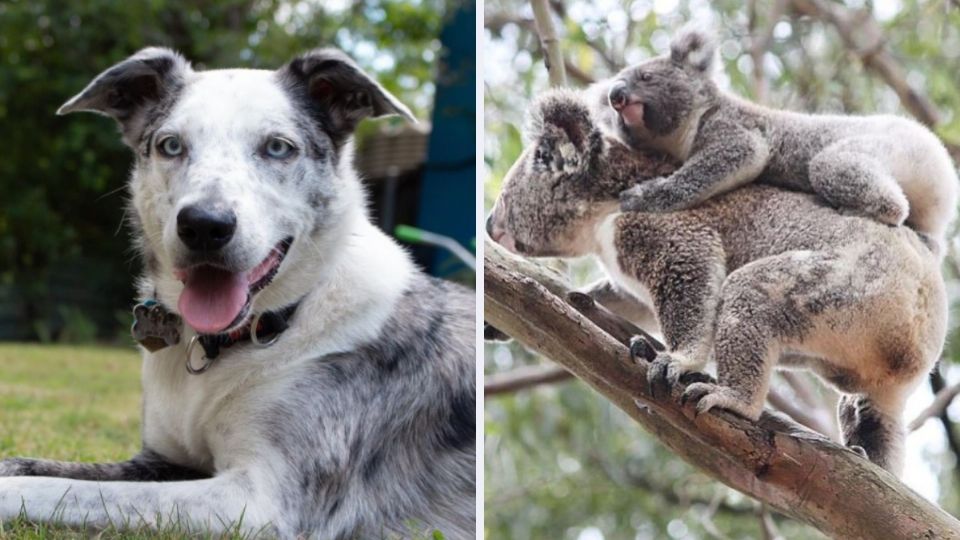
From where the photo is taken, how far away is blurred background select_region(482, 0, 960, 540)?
6.22 ft

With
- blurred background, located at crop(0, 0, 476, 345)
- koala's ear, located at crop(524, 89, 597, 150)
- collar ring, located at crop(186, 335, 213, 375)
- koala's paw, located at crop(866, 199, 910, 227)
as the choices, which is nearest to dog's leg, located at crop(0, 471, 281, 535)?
collar ring, located at crop(186, 335, 213, 375)

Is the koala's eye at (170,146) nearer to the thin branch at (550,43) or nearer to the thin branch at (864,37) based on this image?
the thin branch at (550,43)

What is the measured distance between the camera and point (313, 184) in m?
1.99

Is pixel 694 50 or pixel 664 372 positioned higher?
pixel 694 50

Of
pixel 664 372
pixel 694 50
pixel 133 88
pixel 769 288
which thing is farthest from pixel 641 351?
pixel 133 88

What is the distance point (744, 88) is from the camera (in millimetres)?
1971

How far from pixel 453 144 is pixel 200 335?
352 centimetres

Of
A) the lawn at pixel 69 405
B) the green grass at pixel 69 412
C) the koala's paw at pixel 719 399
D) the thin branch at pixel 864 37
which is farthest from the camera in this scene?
the lawn at pixel 69 405

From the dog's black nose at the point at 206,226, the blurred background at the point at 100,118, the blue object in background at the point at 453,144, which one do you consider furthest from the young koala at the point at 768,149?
→ the blurred background at the point at 100,118

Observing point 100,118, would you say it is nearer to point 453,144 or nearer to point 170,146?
point 453,144

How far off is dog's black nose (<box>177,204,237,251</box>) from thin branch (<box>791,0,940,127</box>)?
1118 millimetres

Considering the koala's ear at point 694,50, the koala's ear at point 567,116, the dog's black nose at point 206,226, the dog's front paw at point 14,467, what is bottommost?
the dog's front paw at point 14,467

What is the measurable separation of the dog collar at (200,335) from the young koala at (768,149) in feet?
2.09

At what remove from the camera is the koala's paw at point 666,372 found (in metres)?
1.65
